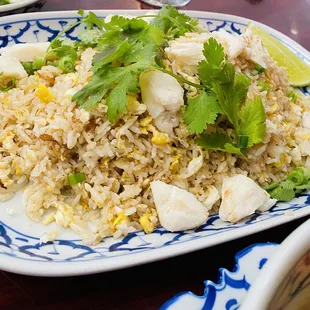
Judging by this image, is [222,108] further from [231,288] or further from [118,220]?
[231,288]

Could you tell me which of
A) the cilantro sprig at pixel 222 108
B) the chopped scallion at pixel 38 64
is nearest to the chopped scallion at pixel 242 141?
the cilantro sprig at pixel 222 108

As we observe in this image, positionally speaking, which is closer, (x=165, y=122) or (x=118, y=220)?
(x=118, y=220)

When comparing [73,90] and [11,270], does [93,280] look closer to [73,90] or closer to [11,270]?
[11,270]

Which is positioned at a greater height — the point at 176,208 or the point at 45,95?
the point at 45,95

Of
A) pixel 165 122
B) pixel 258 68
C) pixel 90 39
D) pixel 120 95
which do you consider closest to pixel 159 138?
pixel 165 122

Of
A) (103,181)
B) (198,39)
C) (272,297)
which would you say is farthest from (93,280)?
(198,39)

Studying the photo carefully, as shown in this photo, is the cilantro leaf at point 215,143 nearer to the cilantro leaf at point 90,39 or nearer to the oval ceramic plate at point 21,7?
the cilantro leaf at point 90,39

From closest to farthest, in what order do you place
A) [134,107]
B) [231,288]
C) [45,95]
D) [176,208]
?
[231,288]
[176,208]
[134,107]
[45,95]
